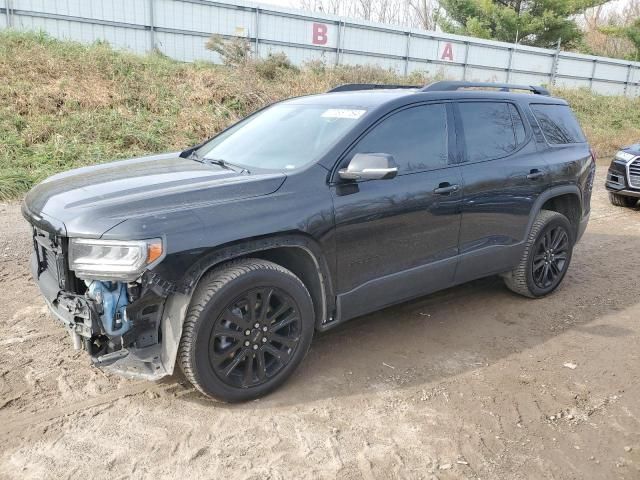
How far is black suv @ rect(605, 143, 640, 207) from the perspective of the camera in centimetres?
866

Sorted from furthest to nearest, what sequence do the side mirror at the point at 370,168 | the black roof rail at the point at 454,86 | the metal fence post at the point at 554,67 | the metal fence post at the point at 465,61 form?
1. the metal fence post at the point at 554,67
2. the metal fence post at the point at 465,61
3. the black roof rail at the point at 454,86
4. the side mirror at the point at 370,168

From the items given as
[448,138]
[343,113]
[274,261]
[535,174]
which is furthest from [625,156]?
[274,261]

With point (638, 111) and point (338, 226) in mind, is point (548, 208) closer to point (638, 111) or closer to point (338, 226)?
point (338, 226)

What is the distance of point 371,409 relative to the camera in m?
3.10

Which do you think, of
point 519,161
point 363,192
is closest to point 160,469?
point 363,192

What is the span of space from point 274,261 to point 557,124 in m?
3.29

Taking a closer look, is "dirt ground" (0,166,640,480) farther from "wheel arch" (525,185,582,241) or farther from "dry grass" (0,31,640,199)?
"dry grass" (0,31,640,199)

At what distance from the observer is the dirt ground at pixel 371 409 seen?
2635mm

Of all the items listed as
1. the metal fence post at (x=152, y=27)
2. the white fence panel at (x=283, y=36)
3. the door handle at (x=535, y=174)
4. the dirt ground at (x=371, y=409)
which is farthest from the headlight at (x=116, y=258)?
the metal fence post at (x=152, y=27)

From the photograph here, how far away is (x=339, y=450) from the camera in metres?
2.73

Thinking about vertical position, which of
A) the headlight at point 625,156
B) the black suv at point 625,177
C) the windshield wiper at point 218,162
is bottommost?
the black suv at point 625,177

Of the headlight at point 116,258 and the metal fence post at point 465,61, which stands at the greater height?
the metal fence post at point 465,61

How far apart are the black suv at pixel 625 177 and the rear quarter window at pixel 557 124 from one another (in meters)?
4.21

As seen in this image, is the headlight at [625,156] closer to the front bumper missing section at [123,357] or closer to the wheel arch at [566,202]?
the wheel arch at [566,202]
